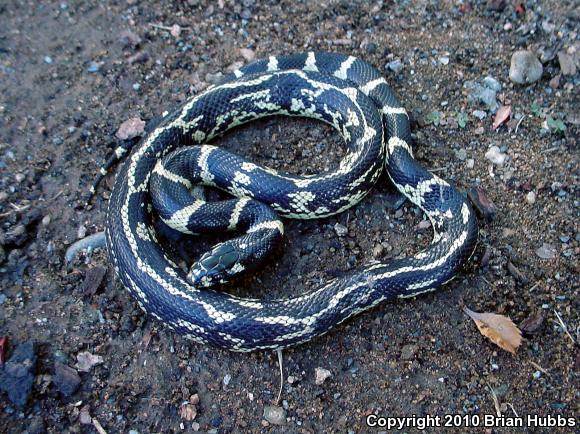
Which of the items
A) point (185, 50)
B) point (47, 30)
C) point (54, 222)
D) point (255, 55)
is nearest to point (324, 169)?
point (255, 55)

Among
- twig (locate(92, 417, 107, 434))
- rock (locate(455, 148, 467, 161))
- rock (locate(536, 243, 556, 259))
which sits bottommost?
twig (locate(92, 417, 107, 434))

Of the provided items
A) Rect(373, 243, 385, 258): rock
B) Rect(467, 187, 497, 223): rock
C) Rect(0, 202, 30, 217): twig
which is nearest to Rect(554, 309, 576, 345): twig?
Rect(467, 187, 497, 223): rock

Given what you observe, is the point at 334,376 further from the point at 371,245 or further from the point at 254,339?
the point at 371,245

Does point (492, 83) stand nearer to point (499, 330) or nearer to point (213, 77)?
point (499, 330)

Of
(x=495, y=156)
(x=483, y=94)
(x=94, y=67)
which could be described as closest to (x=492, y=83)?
(x=483, y=94)

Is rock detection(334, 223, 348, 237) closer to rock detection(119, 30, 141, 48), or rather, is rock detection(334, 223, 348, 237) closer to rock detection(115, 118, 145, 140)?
rock detection(115, 118, 145, 140)
